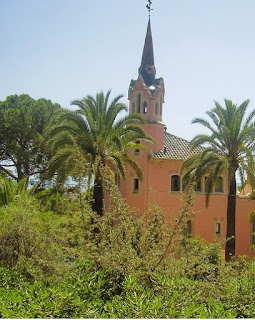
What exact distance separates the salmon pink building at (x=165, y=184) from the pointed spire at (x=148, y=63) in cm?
43

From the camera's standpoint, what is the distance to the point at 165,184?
24.5 m

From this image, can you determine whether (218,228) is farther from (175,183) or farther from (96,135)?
(96,135)

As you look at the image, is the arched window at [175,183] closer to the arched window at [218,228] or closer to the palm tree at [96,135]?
the arched window at [218,228]

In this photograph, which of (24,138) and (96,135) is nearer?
(96,135)

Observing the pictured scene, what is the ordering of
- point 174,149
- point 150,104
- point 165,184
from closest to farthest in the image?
point 165,184
point 150,104
point 174,149

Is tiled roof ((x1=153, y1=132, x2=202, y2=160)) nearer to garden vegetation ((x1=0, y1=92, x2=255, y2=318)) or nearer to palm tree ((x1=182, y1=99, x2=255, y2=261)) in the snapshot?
palm tree ((x1=182, y1=99, x2=255, y2=261))

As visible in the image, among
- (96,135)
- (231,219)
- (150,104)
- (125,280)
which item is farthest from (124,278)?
(150,104)

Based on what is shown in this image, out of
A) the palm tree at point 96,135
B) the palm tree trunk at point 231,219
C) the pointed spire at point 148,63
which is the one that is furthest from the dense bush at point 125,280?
the pointed spire at point 148,63

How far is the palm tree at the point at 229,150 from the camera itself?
1731 centimetres

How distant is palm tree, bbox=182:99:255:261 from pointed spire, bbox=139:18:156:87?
28.1ft

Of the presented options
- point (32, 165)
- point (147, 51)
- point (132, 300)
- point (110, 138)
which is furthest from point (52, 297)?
point (32, 165)

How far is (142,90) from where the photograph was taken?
2488 centimetres

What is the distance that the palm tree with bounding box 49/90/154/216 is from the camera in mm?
17062

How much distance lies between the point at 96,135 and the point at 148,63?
35.3ft
